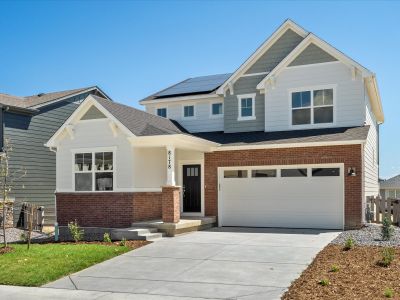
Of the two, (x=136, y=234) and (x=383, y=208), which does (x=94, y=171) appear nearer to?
(x=136, y=234)

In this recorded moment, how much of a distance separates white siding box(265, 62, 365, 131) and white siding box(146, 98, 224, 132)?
3036mm

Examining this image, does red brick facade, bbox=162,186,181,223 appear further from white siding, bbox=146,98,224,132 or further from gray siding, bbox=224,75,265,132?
white siding, bbox=146,98,224,132

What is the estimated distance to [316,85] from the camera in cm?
1888

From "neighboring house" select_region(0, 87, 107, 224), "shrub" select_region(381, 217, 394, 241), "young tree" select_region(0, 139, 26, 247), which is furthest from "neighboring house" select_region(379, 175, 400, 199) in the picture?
"young tree" select_region(0, 139, 26, 247)

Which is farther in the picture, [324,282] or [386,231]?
[386,231]

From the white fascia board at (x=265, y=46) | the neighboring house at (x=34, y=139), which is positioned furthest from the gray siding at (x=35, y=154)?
the white fascia board at (x=265, y=46)

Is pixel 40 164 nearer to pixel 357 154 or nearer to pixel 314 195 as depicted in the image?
pixel 314 195

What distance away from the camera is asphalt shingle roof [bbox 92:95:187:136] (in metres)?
16.9

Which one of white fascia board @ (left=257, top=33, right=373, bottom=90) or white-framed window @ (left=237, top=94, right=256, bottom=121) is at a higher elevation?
white fascia board @ (left=257, top=33, right=373, bottom=90)

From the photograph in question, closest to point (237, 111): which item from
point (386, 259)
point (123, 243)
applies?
point (123, 243)

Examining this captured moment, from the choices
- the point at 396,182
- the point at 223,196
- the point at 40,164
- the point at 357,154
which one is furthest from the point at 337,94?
the point at 396,182

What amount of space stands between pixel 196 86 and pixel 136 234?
11.2 meters

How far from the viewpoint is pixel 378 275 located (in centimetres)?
925

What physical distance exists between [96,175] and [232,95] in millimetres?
7445
